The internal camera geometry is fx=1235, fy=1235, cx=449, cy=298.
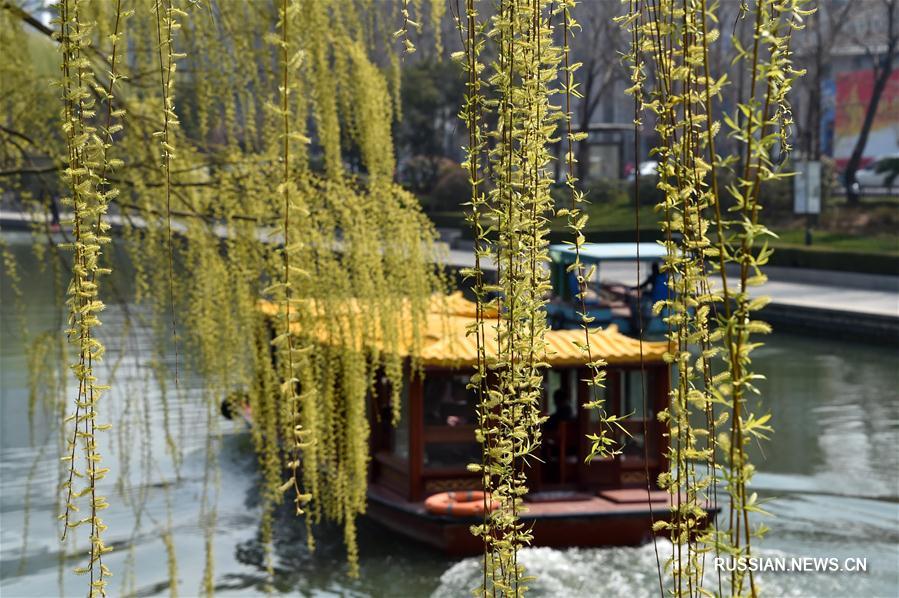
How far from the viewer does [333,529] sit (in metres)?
10.5

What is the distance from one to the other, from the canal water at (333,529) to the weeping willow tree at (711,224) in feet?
12.8

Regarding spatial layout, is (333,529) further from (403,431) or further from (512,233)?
(512,233)

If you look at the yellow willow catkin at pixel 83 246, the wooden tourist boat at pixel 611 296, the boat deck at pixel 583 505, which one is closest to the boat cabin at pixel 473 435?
the boat deck at pixel 583 505

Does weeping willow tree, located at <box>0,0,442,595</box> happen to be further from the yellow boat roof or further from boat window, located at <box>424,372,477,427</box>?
boat window, located at <box>424,372,477,427</box>

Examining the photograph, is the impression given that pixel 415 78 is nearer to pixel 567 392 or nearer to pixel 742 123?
pixel 567 392

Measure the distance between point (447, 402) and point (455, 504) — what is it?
106cm

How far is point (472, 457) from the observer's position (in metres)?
9.95

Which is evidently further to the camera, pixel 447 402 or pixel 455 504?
pixel 447 402

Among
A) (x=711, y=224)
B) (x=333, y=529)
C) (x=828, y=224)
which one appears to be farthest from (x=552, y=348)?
(x=828, y=224)

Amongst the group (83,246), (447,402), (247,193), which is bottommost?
(447,402)

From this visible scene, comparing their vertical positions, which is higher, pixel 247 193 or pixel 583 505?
pixel 247 193

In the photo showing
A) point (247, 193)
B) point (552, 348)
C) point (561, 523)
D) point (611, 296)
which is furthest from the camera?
point (611, 296)

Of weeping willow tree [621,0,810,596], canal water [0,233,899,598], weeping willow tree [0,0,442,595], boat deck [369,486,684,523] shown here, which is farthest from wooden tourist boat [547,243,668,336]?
weeping willow tree [621,0,810,596]

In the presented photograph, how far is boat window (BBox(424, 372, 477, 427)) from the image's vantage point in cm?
998
